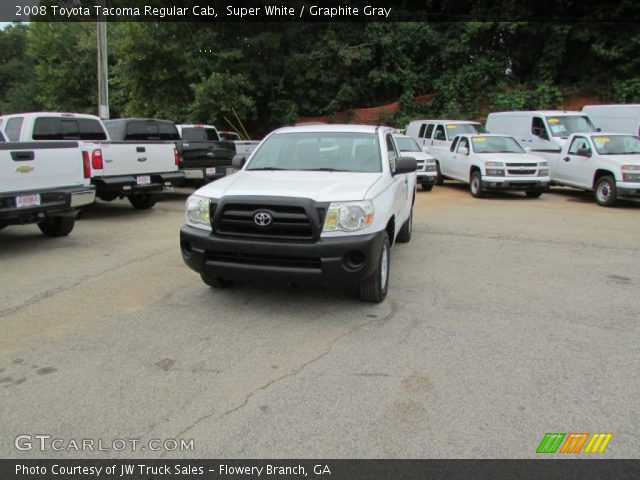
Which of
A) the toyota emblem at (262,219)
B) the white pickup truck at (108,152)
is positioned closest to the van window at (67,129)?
the white pickup truck at (108,152)

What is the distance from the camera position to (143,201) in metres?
11.9

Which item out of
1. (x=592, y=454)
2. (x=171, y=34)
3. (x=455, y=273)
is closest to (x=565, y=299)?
(x=455, y=273)

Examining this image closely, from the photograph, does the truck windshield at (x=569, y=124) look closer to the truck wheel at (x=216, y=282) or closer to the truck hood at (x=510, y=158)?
the truck hood at (x=510, y=158)

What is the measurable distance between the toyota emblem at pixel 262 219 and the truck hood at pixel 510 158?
10574 millimetres

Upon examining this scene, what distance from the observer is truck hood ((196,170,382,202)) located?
189 inches

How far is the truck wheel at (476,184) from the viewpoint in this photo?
14.3 meters

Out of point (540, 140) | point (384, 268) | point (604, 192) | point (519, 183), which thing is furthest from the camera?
point (540, 140)

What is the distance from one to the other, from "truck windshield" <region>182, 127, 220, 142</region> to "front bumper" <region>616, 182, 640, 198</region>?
10.7 m

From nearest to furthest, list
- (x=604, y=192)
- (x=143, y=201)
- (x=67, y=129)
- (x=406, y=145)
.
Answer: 1. (x=67, y=129)
2. (x=143, y=201)
3. (x=604, y=192)
4. (x=406, y=145)

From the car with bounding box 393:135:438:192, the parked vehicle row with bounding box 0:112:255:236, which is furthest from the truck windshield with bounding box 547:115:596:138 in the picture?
the parked vehicle row with bounding box 0:112:255:236

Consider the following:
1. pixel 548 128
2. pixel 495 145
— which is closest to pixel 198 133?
pixel 495 145

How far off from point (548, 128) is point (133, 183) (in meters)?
13.0

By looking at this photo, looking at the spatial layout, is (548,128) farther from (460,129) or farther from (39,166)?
(39,166)

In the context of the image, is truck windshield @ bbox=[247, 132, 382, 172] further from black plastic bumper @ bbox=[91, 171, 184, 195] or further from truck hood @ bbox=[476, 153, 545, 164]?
truck hood @ bbox=[476, 153, 545, 164]
